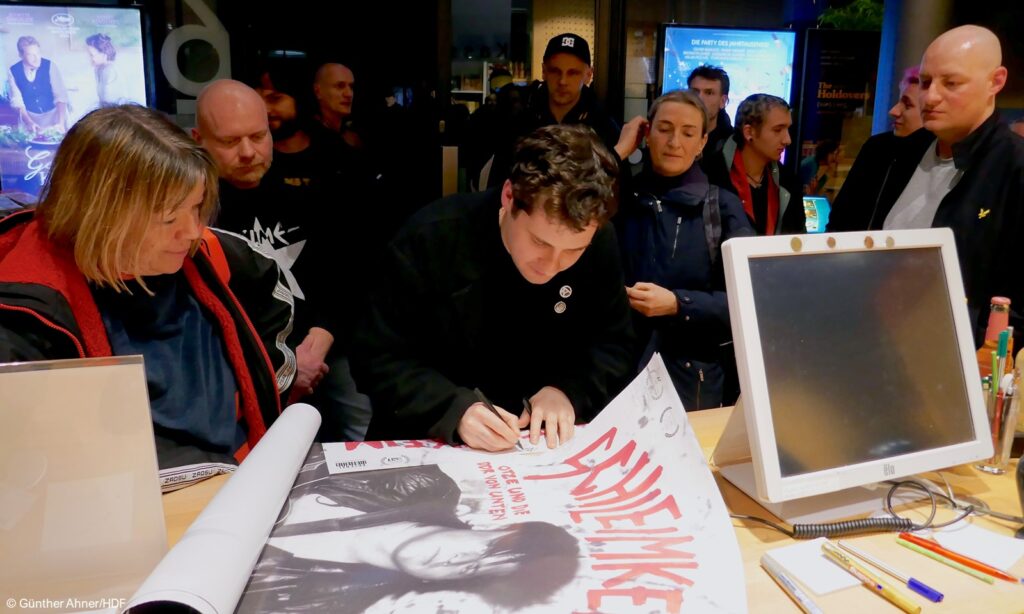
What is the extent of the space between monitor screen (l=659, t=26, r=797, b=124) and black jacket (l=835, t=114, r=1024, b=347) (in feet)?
6.84

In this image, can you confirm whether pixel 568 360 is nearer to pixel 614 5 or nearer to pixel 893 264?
pixel 893 264

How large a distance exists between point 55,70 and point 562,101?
96.1 inches

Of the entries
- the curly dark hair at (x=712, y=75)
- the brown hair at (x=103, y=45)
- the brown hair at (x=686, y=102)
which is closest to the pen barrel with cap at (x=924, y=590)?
the brown hair at (x=686, y=102)

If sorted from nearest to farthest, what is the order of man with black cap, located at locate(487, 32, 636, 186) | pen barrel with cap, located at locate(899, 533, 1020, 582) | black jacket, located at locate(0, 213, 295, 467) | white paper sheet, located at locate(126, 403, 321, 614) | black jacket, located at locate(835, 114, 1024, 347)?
white paper sheet, located at locate(126, 403, 321, 614) < pen barrel with cap, located at locate(899, 533, 1020, 582) < black jacket, located at locate(0, 213, 295, 467) < black jacket, located at locate(835, 114, 1024, 347) < man with black cap, located at locate(487, 32, 636, 186)

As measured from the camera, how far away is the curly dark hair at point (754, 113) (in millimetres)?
3094

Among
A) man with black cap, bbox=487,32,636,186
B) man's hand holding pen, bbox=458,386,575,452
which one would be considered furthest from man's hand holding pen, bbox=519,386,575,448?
man with black cap, bbox=487,32,636,186

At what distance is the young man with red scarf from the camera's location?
10.0ft

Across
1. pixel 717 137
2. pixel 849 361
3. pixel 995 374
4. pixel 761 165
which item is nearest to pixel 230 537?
pixel 849 361

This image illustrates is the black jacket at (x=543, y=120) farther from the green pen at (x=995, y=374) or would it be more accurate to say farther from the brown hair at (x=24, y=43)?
the brown hair at (x=24, y=43)

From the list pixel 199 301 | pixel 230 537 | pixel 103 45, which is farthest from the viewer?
pixel 103 45

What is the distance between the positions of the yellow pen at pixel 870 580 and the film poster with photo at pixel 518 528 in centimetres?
15

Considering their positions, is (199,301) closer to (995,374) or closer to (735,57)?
(995,374)

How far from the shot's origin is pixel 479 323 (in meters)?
1.53

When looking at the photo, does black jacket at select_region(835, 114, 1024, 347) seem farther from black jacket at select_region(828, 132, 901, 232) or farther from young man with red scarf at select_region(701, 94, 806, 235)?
young man with red scarf at select_region(701, 94, 806, 235)
